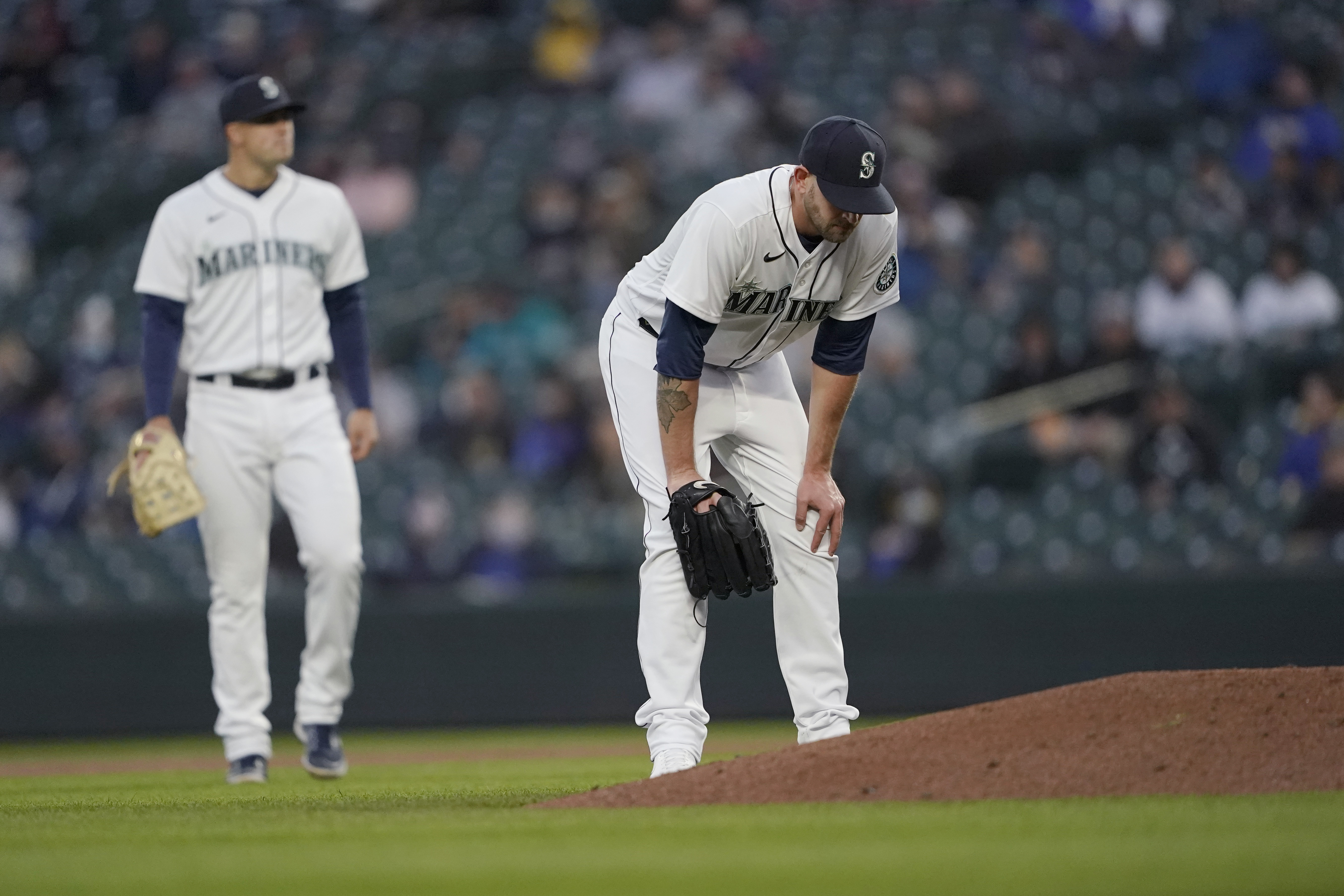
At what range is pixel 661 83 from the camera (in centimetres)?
1277

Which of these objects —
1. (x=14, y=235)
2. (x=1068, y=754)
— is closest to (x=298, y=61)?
(x=14, y=235)

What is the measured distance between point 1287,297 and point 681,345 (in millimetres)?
6936

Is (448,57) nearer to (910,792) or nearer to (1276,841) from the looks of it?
(910,792)

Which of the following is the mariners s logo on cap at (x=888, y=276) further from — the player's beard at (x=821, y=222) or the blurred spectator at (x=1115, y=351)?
the blurred spectator at (x=1115, y=351)

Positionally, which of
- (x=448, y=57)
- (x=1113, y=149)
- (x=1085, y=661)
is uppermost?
(x=448, y=57)

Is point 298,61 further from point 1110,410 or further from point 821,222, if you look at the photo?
point 821,222

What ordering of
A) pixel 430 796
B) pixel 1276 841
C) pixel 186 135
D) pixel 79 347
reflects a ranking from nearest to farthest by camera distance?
1. pixel 1276 841
2. pixel 430 796
3. pixel 79 347
4. pixel 186 135

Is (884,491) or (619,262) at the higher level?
(619,262)

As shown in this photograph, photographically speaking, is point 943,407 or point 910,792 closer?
point 910,792

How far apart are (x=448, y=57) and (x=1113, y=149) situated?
534 cm

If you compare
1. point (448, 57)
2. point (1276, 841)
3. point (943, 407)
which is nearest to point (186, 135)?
point (448, 57)

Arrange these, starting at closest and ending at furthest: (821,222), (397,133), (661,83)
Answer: (821,222), (397,133), (661,83)

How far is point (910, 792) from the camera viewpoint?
3771 millimetres

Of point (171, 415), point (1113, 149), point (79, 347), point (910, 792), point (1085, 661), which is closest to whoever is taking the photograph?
point (910, 792)
